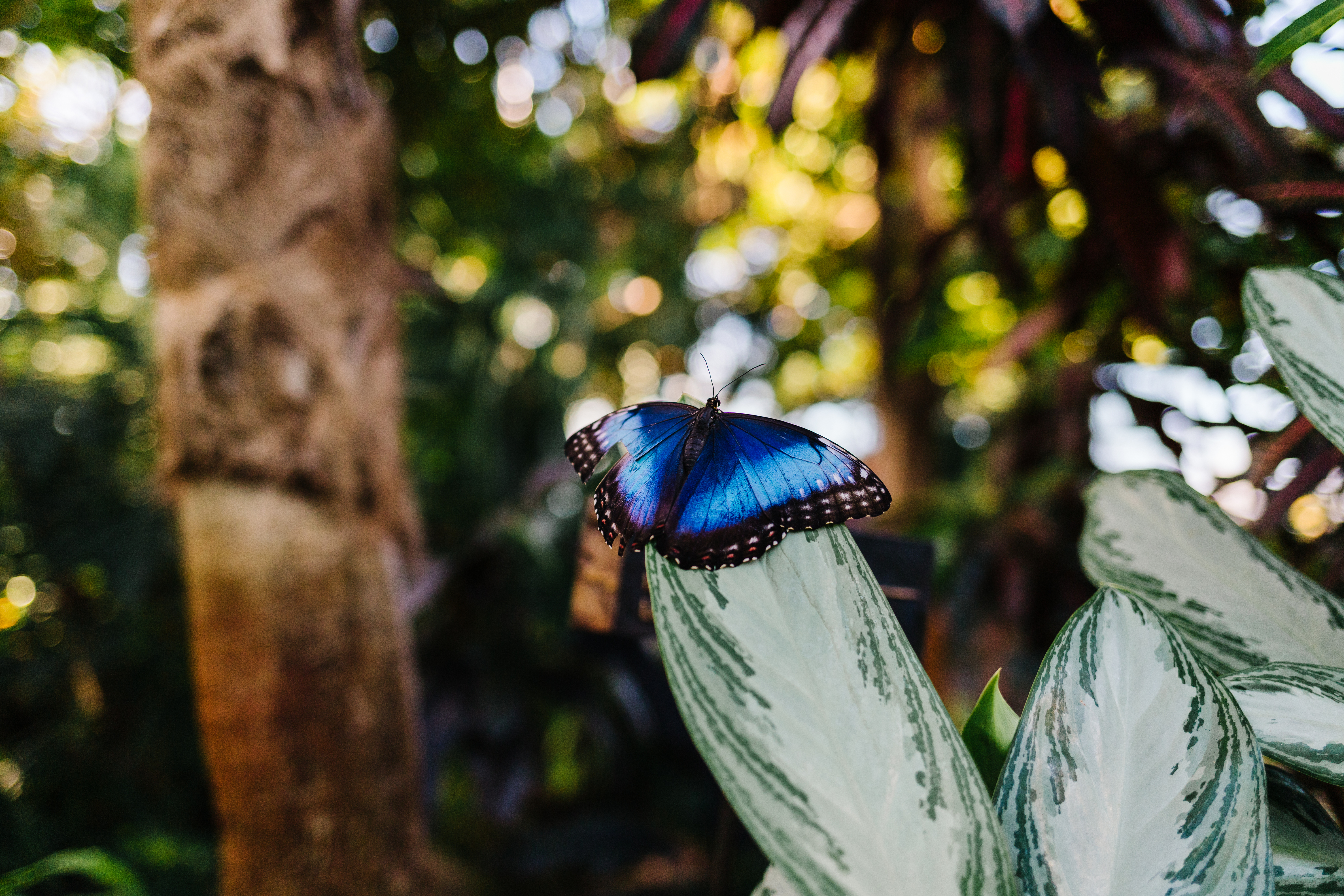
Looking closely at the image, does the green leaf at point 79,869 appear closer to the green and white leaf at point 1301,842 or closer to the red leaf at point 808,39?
the green and white leaf at point 1301,842

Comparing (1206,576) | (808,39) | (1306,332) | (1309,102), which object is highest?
(808,39)

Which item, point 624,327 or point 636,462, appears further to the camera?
point 624,327

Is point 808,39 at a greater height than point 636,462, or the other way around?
point 808,39

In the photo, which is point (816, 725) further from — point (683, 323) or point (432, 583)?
Answer: point (683, 323)

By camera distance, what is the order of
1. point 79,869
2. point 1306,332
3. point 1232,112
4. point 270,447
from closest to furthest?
1. point 1306,332
2. point 79,869
3. point 1232,112
4. point 270,447

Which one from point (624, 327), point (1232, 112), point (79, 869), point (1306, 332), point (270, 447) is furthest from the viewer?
point (624, 327)

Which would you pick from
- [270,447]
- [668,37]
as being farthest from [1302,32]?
[270,447]

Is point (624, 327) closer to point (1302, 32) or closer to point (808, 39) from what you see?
point (808, 39)

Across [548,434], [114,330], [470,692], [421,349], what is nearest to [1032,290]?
[548,434]
